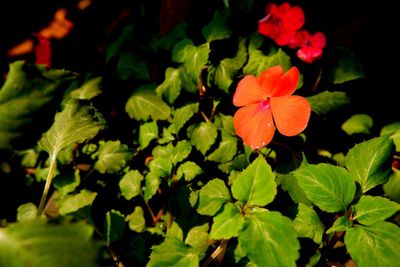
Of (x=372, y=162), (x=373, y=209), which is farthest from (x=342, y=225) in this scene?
(x=372, y=162)

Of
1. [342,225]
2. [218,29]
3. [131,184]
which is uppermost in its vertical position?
[218,29]

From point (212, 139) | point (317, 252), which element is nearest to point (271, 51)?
point (212, 139)

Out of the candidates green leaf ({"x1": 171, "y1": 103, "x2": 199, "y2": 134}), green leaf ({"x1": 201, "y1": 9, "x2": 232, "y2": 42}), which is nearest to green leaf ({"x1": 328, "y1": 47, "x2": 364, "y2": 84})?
green leaf ({"x1": 201, "y1": 9, "x2": 232, "y2": 42})

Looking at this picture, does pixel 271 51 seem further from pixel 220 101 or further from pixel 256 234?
pixel 256 234

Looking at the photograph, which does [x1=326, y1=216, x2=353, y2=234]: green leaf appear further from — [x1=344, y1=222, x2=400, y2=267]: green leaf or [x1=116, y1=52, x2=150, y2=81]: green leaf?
[x1=116, y1=52, x2=150, y2=81]: green leaf

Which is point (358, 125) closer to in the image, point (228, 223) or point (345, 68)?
point (345, 68)

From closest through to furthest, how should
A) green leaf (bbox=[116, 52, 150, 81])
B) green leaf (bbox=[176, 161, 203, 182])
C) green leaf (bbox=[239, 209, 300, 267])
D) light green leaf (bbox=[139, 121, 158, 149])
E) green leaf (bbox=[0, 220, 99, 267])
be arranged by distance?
green leaf (bbox=[0, 220, 99, 267]) → green leaf (bbox=[239, 209, 300, 267]) → green leaf (bbox=[176, 161, 203, 182]) → light green leaf (bbox=[139, 121, 158, 149]) → green leaf (bbox=[116, 52, 150, 81])
